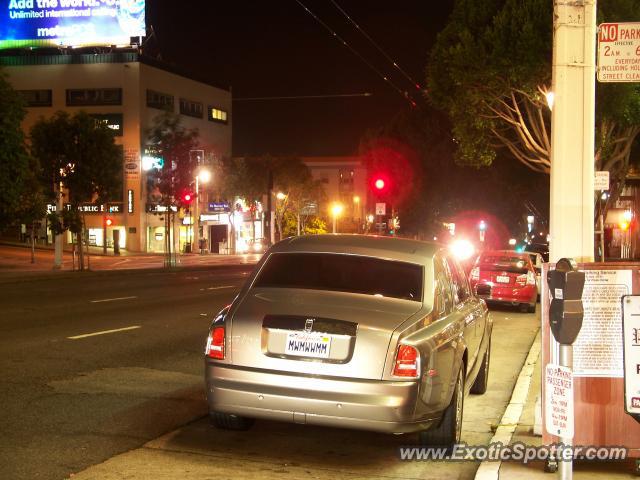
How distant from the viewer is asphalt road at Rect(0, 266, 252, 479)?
6.70m

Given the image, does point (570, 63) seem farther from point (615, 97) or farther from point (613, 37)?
point (615, 97)

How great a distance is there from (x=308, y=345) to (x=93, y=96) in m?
61.6

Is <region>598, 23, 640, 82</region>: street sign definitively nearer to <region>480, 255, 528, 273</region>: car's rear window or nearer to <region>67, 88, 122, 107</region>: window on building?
<region>480, 255, 528, 273</region>: car's rear window

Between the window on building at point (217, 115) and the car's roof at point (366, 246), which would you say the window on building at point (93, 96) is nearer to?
the window on building at point (217, 115)

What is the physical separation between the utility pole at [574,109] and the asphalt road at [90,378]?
3.99 metres

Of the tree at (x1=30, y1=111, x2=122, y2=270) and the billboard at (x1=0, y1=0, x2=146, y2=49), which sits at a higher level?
the billboard at (x1=0, y1=0, x2=146, y2=49)

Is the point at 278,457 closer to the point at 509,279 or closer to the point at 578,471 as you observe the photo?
the point at 578,471

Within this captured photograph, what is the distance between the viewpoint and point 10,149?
27.3 meters

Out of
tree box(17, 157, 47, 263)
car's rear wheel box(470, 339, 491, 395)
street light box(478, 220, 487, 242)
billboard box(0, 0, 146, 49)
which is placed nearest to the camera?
car's rear wheel box(470, 339, 491, 395)

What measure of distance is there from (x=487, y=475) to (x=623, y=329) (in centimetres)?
145

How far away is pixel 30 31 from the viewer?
63844 mm

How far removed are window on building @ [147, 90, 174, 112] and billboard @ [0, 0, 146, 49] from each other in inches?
177

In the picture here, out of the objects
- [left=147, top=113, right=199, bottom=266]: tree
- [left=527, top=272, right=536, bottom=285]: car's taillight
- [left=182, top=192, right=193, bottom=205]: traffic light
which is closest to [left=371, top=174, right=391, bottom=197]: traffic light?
→ [left=527, top=272, right=536, bottom=285]: car's taillight

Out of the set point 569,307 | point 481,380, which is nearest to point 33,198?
point 481,380
